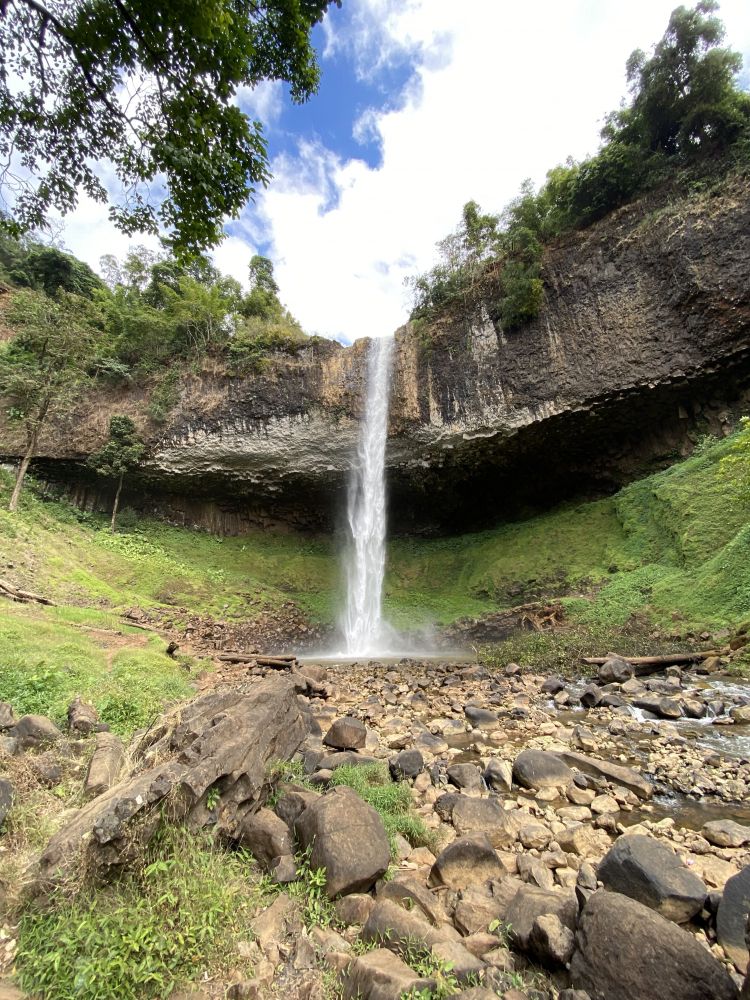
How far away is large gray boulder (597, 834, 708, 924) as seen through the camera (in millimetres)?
2174

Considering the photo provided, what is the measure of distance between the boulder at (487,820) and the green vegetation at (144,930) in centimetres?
181

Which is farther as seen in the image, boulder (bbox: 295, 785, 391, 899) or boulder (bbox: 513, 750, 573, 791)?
boulder (bbox: 513, 750, 573, 791)

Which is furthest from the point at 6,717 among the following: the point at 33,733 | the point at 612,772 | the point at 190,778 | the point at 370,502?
the point at 370,502

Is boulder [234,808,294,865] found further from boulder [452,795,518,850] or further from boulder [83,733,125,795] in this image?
boulder [452,795,518,850]

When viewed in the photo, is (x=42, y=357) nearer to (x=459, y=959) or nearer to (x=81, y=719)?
(x=81, y=719)

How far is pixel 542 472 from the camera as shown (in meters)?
20.5

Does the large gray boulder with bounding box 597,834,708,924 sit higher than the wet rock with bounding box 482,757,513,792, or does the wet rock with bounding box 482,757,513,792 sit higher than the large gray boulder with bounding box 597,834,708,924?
the large gray boulder with bounding box 597,834,708,924

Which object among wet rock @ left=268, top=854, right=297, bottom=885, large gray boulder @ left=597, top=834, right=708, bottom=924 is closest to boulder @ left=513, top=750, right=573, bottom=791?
large gray boulder @ left=597, top=834, right=708, bottom=924

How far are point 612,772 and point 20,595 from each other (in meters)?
11.2

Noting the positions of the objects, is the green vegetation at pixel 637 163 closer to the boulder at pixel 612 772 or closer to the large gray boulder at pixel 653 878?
the boulder at pixel 612 772

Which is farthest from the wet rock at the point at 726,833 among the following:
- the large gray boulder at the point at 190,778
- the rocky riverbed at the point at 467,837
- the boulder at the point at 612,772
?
the large gray boulder at the point at 190,778

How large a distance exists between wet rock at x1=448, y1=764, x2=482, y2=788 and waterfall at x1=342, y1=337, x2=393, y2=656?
566 inches

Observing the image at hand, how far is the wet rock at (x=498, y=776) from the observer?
4203mm

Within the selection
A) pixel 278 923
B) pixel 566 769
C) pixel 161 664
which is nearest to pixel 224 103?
pixel 278 923
